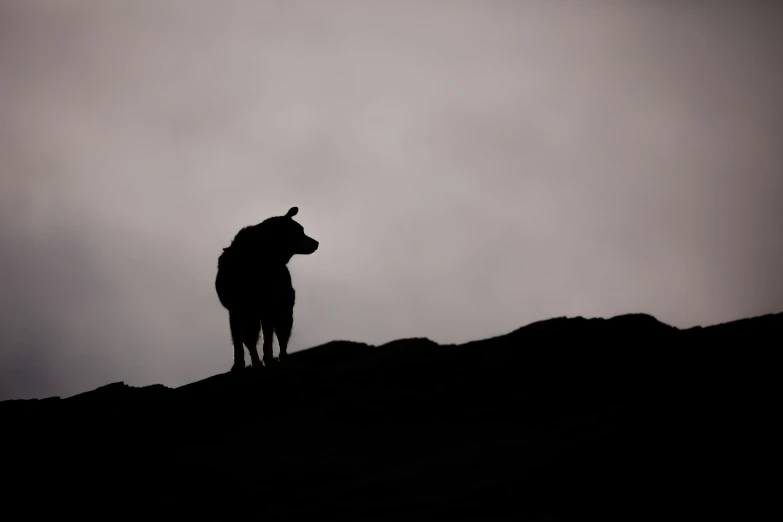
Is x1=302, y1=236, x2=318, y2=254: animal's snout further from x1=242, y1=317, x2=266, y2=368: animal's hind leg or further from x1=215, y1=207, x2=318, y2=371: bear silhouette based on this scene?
x1=242, y1=317, x2=266, y2=368: animal's hind leg

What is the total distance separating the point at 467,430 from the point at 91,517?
440 cm

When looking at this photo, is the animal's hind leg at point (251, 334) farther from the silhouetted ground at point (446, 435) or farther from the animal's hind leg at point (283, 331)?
the silhouetted ground at point (446, 435)

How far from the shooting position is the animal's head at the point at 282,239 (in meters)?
13.9

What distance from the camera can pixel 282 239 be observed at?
1412cm

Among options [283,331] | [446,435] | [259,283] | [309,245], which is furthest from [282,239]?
[446,435]

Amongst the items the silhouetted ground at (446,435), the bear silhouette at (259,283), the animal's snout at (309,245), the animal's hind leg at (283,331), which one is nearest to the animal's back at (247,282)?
the bear silhouette at (259,283)

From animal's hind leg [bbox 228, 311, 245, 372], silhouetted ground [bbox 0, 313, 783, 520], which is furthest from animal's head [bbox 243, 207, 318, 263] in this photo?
silhouetted ground [bbox 0, 313, 783, 520]

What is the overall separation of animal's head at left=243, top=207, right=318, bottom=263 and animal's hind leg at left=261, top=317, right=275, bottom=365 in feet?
4.21

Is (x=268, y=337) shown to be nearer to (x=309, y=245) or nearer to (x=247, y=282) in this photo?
(x=247, y=282)

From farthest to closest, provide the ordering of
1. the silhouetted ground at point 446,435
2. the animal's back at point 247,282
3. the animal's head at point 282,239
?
the animal's head at point 282,239 → the animal's back at point 247,282 → the silhouetted ground at point 446,435

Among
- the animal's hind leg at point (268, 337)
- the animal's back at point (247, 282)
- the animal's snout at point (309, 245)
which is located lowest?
the animal's hind leg at point (268, 337)

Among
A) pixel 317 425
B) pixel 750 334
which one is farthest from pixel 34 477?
pixel 750 334

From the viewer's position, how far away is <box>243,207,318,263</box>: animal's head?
45.6 feet

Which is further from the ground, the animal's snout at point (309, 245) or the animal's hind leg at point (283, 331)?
the animal's snout at point (309, 245)
